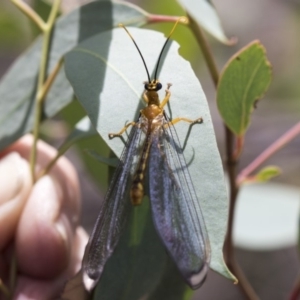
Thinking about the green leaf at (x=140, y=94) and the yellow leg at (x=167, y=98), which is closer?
the green leaf at (x=140, y=94)

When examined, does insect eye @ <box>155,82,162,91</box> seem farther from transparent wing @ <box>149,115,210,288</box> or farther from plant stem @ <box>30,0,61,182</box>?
plant stem @ <box>30,0,61,182</box>

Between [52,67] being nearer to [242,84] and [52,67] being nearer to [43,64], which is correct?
[43,64]

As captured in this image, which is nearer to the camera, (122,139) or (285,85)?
(122,139)

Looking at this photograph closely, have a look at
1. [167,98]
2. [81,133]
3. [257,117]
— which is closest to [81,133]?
[81,133]

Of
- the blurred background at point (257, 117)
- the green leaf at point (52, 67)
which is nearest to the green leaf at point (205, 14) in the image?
the green leaf at point (52, 67)

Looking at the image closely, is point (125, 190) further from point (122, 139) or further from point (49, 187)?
point (49, 187)

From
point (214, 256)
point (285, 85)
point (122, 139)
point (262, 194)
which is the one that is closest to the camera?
point (214, 256)

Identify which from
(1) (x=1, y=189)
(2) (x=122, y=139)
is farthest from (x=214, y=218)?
(1) (x=1, y=189)

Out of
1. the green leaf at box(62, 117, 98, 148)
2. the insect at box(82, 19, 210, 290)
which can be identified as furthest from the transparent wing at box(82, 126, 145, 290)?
the green leaf at box(62, 117, 98, 148)

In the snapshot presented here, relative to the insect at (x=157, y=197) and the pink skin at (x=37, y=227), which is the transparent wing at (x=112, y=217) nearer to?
the insect at (x=157, y=197)
